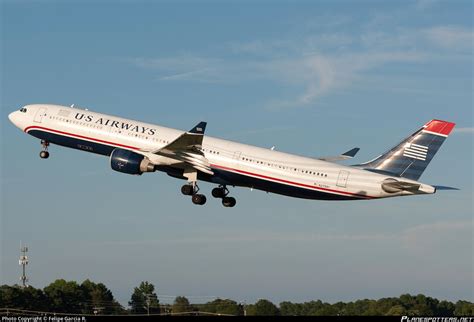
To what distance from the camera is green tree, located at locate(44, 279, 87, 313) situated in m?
102

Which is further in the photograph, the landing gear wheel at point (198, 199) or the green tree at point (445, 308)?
the green tree at point (445, 308)

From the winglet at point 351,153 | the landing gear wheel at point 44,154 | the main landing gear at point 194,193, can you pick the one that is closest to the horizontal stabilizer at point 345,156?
the winglet at point 351,153

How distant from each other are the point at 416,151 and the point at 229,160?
15.7 metres

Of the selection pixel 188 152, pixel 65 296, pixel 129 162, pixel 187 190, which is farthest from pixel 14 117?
pixel 65 296

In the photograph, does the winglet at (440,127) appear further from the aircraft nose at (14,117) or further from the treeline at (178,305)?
the aircraft nose at (14,117)

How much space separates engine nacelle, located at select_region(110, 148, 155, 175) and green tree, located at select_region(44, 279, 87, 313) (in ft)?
64.8

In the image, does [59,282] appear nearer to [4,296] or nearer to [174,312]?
[4,296]

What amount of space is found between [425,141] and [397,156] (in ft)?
8.70

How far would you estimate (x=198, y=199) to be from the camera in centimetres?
8588

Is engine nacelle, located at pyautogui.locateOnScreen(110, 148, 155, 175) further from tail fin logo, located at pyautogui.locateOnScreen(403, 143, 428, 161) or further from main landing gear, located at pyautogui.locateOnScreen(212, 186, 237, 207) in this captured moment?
tail fin logo, located at pyautogui.locateOnScreen(403, 143, 428, 161)

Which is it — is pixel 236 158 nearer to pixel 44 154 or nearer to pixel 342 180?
pixel 342 180

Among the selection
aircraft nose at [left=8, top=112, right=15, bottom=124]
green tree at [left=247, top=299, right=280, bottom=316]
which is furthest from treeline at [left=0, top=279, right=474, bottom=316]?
aircraft nose at [left=8, top=112, right=15, bottom=124]

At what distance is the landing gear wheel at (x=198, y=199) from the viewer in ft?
282

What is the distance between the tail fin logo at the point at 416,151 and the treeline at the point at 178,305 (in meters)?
12.1
